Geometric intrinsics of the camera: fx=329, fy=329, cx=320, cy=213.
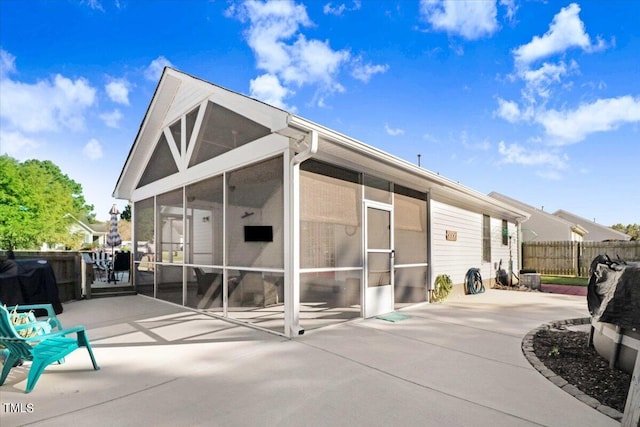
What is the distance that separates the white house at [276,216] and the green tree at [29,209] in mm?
18933

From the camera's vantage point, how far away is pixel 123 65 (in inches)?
415

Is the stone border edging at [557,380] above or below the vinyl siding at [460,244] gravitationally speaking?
below

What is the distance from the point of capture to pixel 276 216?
4.81 meters

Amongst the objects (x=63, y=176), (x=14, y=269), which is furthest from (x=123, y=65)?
(x=63, y=176)

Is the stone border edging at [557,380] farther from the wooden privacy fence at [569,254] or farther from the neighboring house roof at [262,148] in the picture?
the wooden privacy fence at [569,254]

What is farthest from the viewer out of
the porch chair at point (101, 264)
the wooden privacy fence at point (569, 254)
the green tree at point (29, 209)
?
the green tree at point (29, 209)

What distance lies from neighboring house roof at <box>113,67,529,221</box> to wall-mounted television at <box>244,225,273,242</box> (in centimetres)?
119

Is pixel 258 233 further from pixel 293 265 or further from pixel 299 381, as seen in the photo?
pixel 299 381

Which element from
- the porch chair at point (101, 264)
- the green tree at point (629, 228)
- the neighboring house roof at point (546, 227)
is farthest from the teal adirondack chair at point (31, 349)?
the green tree at point (629, 228)

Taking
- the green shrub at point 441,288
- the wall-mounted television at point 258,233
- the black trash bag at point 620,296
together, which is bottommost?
the green shrub at point 441,288

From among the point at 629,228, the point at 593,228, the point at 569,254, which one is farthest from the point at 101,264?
the point at 629,228

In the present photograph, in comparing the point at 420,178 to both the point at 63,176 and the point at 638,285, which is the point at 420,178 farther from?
the point at 63,176

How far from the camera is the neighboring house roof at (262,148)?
439 cm

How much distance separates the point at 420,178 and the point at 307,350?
13.6 ft
